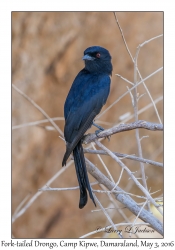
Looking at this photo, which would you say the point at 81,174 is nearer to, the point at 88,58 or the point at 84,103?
the point at 84,103

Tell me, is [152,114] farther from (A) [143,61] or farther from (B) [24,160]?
(B) [24,160]

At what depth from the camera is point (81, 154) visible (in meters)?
2.84

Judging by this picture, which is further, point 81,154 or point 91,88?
point 91,88

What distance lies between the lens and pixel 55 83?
443 centimetres

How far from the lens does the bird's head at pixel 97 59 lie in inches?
134

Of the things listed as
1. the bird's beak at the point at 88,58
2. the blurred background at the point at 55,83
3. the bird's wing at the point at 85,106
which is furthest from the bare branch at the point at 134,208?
the blurred background at the point at 55,83

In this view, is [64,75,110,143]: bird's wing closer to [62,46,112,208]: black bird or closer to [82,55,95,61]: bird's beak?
[62,46,112,208]: black bird

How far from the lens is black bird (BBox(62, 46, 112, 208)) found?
2754mm

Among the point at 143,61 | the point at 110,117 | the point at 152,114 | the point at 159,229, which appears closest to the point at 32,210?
the point at 110,117

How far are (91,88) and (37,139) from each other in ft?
4.82

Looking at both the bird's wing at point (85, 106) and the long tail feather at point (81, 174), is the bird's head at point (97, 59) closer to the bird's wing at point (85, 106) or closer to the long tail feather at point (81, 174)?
the bird's wing at point (85, 106)

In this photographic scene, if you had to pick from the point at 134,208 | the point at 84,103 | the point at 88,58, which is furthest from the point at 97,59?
the point at 134,208

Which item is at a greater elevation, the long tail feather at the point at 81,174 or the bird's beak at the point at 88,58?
the bird's beak at the point at 88,58

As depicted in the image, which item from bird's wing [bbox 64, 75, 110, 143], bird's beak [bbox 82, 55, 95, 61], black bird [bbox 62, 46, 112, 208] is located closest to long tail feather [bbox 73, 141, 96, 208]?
black bird [bbox 62, 46, 112, 208]
